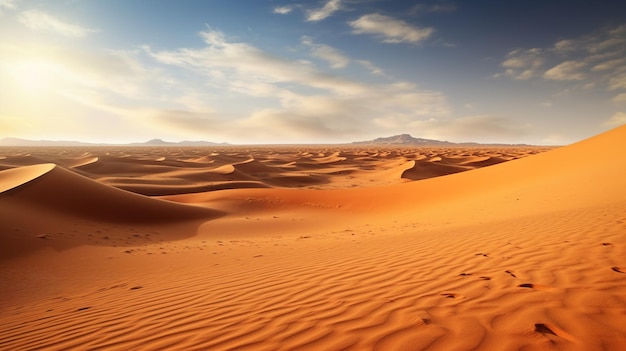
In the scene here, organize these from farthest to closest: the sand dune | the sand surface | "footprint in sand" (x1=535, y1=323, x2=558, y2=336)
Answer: the sand dune → the sand surface → "footprint in sand" (x1=535, y1=323, x2=558, y2=336)

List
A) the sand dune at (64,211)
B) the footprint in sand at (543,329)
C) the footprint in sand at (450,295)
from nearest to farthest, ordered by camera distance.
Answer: the footprint in sand at (543,329) → the footprint in sand at (450,295) → the sand dune at (64,211)

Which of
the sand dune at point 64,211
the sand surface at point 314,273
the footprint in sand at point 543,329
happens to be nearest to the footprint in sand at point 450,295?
the sand surface at point 314,273

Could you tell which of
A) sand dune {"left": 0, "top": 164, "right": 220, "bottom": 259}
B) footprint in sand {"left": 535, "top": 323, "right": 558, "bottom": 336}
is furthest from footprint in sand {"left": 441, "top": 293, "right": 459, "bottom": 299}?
sand dune {"left": 0, "top": 164, "right": 220, "bottom": 259}

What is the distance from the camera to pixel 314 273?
4.56 meters

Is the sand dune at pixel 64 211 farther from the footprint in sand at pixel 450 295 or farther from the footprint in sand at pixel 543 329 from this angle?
the footprint in sand at pixel 543 329

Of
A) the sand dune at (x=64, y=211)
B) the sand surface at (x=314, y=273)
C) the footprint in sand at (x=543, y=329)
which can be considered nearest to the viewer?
the footprint in sand at (x=543, y=329)

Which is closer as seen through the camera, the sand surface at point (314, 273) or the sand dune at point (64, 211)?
the sand surface at point (314, 273)

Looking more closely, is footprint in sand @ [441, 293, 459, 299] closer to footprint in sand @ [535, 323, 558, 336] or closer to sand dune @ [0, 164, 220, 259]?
footprint in sand @ [535, 323, 558, 336]

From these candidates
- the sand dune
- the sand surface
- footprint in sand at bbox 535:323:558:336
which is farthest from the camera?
the sand dune

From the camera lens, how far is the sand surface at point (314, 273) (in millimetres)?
2592

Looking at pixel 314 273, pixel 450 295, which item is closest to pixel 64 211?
pixel 314 273

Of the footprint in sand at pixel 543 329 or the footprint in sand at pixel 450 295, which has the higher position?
the footprint in sand at pixel 543 329

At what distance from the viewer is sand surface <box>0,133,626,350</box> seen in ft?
8.50

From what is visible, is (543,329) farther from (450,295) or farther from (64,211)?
(64,211)
